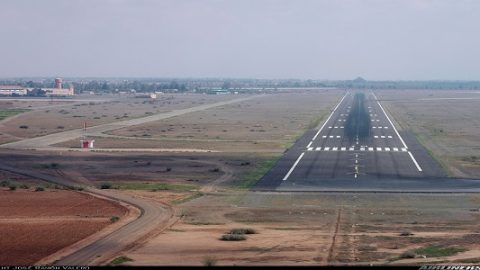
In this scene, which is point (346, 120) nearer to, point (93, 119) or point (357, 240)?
point (93, 119)

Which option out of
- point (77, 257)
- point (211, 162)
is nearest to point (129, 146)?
point (211, 162)

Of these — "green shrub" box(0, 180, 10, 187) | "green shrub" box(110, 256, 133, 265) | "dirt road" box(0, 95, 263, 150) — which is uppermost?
"green shrub" box(110, 256, 133, 265)

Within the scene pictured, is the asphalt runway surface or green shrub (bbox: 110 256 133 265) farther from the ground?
green shrub (bbox: 110 256 133 265)

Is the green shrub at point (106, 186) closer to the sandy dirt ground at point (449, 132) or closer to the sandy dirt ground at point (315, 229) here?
the sandy dirt ground at point (315, 229)

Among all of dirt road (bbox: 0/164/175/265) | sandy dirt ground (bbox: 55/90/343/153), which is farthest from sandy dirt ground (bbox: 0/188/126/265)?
sandy dirt ground (bbox: 55/90/343/153)

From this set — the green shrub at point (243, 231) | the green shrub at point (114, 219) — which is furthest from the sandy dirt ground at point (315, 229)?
the green shrub at point (114, 219)

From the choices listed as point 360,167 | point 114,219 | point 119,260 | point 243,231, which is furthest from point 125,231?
point 360,167

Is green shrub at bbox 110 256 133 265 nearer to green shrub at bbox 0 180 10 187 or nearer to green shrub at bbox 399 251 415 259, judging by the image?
green shrub at bbox 399 251 415 259
